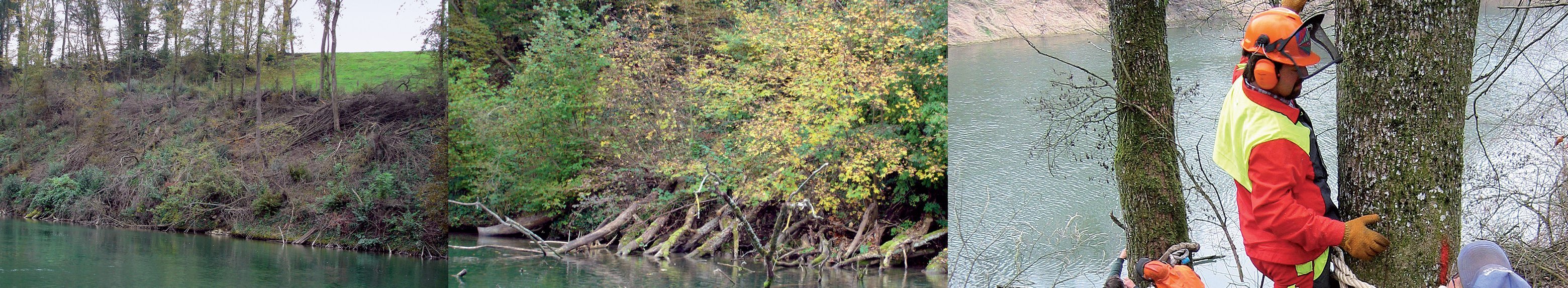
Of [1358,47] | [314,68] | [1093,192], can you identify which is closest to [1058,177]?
[1093,192]

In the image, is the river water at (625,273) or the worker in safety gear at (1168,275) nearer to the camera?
the worker in safety gear at (1168,275)

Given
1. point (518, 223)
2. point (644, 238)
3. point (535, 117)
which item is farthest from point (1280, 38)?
point (518, 223)

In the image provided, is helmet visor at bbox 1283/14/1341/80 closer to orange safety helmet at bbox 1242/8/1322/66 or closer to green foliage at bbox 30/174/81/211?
orange safety helmet at bbox 1242/8/1322/66

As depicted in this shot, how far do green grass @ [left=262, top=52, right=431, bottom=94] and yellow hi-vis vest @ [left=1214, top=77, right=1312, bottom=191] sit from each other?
400cm

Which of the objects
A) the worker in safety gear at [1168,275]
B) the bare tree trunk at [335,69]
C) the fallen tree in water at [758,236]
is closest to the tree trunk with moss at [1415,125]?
the worker in safety gear at [1168,275]

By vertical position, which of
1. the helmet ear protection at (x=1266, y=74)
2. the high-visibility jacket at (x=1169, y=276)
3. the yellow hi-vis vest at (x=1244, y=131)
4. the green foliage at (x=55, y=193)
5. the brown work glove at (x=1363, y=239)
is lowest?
the green foliage at (x=55, y=193)

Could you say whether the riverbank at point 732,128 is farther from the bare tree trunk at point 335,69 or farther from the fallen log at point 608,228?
the bare tree trunk at point 335,69

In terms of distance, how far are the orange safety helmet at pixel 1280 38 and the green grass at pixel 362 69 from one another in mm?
4095

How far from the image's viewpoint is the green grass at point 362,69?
471 centimetres

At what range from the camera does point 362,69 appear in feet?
15.8

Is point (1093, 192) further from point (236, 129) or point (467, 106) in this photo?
point (236, 129)

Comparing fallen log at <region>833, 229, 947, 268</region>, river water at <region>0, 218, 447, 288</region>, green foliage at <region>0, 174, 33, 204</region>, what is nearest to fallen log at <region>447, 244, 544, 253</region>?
river water at <region>0, 218, 447, 288</region>

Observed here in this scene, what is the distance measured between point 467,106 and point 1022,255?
2.86 metres

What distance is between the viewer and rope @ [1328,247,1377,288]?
5.63ft
